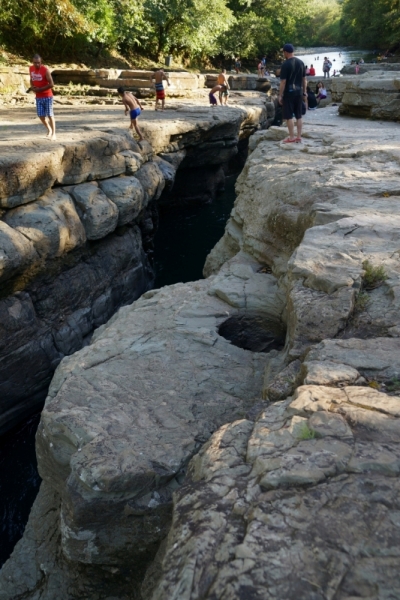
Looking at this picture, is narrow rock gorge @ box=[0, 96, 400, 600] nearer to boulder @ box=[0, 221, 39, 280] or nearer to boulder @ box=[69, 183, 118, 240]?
boulder @ box=[0, 221, 39, 280]

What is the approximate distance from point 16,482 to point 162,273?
6255mm

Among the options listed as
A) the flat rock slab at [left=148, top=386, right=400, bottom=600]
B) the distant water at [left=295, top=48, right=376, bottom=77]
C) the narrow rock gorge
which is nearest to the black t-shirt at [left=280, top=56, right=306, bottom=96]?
the narrow rock gorge

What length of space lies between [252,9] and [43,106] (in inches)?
1114

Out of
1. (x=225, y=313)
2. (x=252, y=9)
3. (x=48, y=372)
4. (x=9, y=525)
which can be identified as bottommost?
(x=9, y=525)

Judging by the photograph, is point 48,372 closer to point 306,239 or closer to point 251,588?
point 306,239

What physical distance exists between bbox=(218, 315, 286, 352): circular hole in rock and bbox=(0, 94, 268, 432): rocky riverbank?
3201 mm

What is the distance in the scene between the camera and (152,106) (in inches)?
615

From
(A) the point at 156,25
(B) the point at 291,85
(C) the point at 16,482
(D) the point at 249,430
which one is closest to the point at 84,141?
(B) the point at 291,85

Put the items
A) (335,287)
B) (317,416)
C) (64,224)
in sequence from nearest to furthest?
(317,416), (335,287), (64,224)

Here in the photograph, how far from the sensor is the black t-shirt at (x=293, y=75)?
706cm

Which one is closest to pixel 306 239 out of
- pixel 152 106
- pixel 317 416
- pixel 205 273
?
pixel 317 416

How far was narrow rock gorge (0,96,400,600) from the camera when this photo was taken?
6.23ft

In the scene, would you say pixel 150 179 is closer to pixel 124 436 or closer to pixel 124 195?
pixel 124 195

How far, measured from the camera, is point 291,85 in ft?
24.0
